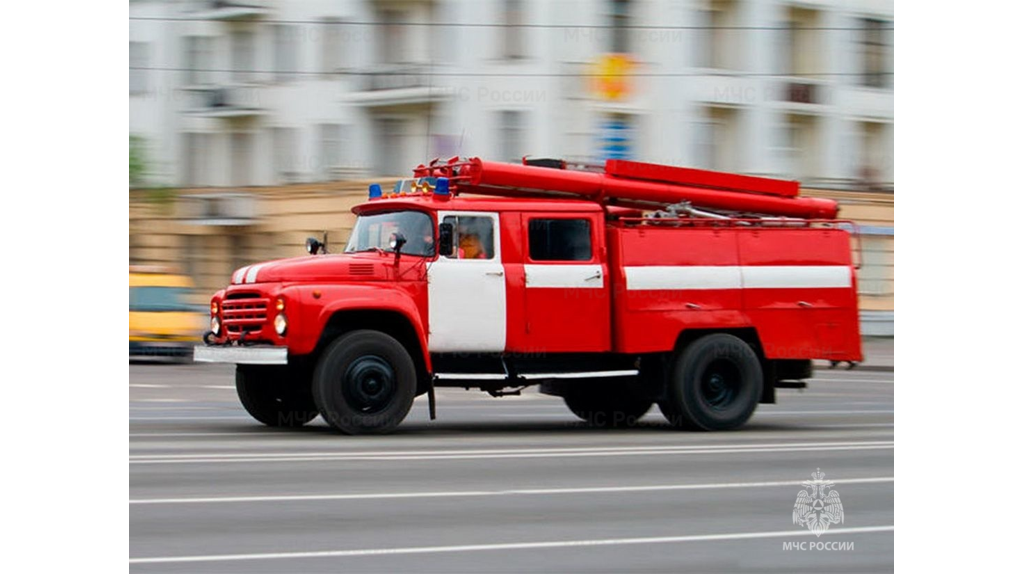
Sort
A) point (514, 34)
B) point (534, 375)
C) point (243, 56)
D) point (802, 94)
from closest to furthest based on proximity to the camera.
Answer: point (243, 56)
point (534, 375)
point (802, 94)
point (514, 34)

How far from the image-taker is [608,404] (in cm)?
1759

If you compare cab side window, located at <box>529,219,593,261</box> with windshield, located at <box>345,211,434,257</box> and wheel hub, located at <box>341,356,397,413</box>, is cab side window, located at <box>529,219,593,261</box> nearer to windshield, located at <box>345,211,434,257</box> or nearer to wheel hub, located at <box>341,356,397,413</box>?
windshield, located at <box>345,211,434,257</box>

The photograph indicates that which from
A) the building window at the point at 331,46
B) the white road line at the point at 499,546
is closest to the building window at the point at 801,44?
the building window at the point at 331,46

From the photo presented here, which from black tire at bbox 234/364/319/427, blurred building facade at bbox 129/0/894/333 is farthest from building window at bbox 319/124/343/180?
black tire at bbox 234/364/319/427

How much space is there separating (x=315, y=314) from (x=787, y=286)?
5.13m

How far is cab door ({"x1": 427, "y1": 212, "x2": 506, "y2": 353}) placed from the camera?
15.3m

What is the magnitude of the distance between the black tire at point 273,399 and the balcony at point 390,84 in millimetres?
2842

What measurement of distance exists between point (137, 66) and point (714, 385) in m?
7.98

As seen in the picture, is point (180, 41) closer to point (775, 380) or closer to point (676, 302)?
point (676, 302)

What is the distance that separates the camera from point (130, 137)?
9.85 metres

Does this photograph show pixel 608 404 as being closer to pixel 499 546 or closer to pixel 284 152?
pixel 284 152

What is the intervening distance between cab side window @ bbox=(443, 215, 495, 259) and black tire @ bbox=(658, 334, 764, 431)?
2332 mm

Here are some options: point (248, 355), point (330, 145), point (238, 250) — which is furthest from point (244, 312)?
point (330, 145)
